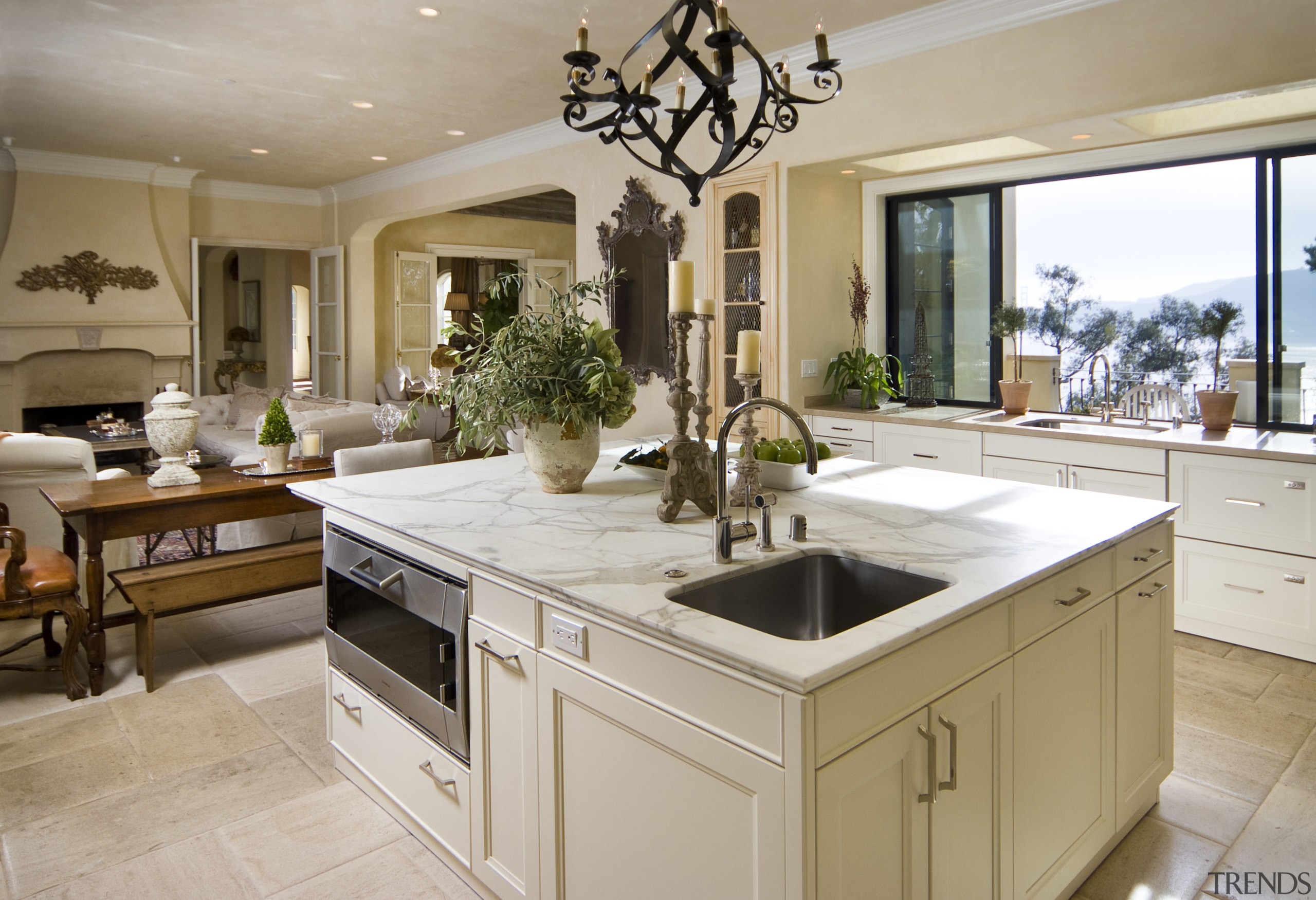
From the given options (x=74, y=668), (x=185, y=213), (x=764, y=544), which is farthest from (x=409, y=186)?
(x=764, y=544)

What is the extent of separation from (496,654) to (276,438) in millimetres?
2591

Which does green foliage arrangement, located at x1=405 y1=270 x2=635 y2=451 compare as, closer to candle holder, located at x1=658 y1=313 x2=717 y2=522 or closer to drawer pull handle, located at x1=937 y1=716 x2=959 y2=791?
candle holder, located at x1=658 y1=313 x2=717 y2=522

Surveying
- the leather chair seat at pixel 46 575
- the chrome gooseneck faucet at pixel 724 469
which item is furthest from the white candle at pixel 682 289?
the leather chair seat at pixel 46 575

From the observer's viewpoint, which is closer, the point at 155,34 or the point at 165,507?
the point at 165,507

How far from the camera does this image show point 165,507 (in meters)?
3.62

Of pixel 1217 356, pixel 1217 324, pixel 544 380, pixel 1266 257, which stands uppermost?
pixel 1266 257

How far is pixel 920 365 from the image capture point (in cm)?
547

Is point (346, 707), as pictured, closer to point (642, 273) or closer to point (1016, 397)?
point (642, 273)

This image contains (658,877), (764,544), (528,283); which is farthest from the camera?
(528,283)

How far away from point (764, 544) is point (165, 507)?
2.81 metres

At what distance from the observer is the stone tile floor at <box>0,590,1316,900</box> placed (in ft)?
7.39

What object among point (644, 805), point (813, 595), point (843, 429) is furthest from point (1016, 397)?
point (644, 805)

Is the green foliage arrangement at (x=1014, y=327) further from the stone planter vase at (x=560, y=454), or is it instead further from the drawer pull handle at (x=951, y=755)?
the drawer pull handle at (x=951, y=755)

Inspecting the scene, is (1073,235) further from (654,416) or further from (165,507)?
(165,507)
